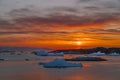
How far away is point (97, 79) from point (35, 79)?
502 centimetres

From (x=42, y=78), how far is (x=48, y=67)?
38.2ft

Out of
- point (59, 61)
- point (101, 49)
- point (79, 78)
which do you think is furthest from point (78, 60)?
point (101, 49)

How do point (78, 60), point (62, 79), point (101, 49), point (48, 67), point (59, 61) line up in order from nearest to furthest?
1. point (62, 79)
2. point (59, 61)
3. point (48, 67)
4. point (78, 60)
5. point (101, 49)

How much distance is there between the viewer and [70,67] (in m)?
38.0

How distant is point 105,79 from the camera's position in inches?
1016

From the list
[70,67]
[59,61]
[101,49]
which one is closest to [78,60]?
[70,67]

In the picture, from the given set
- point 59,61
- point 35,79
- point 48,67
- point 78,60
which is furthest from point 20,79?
point 78,60


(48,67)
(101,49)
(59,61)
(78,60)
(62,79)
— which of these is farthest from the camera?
(101,49)

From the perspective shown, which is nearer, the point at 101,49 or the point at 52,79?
the point at 52,79

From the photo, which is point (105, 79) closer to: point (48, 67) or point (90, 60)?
point (48, 67)

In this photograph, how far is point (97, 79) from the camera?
84.4 ft

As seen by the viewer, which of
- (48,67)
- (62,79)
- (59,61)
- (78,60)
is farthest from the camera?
(78,60)

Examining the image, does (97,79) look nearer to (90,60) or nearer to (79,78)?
(79,78)

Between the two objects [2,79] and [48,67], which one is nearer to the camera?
[2,79]
